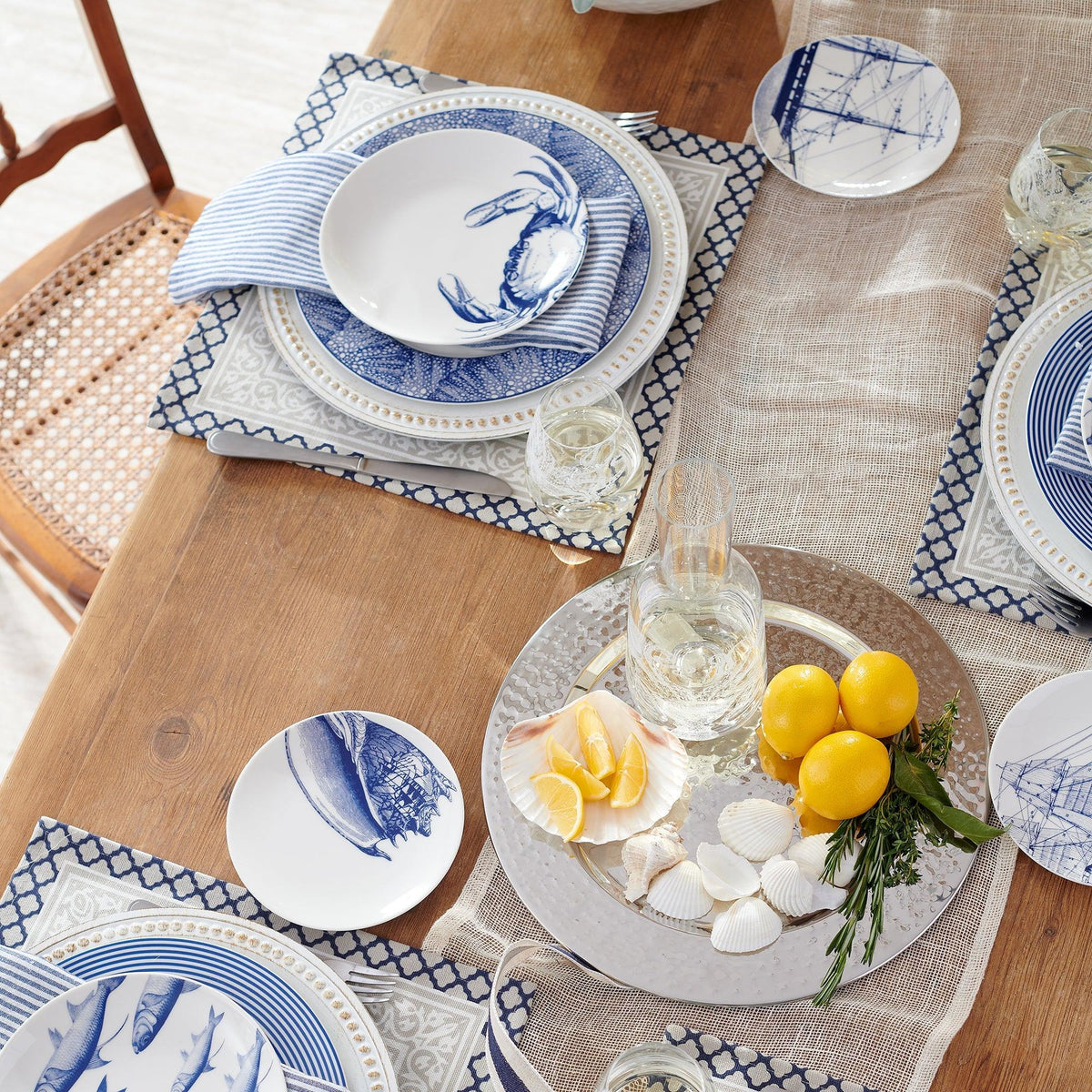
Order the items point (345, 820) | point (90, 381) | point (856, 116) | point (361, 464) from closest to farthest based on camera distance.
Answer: point (345, 820), point (361, 464), point (856, 116), point (90, 381)

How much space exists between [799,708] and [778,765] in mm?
54

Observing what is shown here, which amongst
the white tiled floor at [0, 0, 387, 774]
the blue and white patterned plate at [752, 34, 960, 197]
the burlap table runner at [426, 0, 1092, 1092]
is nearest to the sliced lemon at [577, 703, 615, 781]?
the burlap table runner at [426, 0, 1092, 1092]

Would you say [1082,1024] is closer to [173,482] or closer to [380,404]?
[380,404]

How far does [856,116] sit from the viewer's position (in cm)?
110

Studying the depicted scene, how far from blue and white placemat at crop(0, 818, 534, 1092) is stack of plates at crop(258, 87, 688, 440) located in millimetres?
394

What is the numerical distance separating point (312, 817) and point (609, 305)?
1.60ft

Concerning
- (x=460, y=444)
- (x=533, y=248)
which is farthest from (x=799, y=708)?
(x=533, y=248)

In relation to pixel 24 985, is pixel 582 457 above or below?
above

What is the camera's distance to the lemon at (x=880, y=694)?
753 mm

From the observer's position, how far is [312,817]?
0.84 meters

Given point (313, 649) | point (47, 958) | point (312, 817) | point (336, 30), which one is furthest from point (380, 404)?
point (336, 30)

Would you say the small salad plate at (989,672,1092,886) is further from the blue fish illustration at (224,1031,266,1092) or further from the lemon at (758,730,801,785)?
the blue fish illustration at (224,1031,266,1092)

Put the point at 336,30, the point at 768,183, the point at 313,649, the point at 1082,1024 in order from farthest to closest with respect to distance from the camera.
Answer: the point at 336,30 < the point at 768,183 < the point at 313,649 < the point at 1082,1024

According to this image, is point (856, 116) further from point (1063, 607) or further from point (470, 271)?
point (1063, 607)
